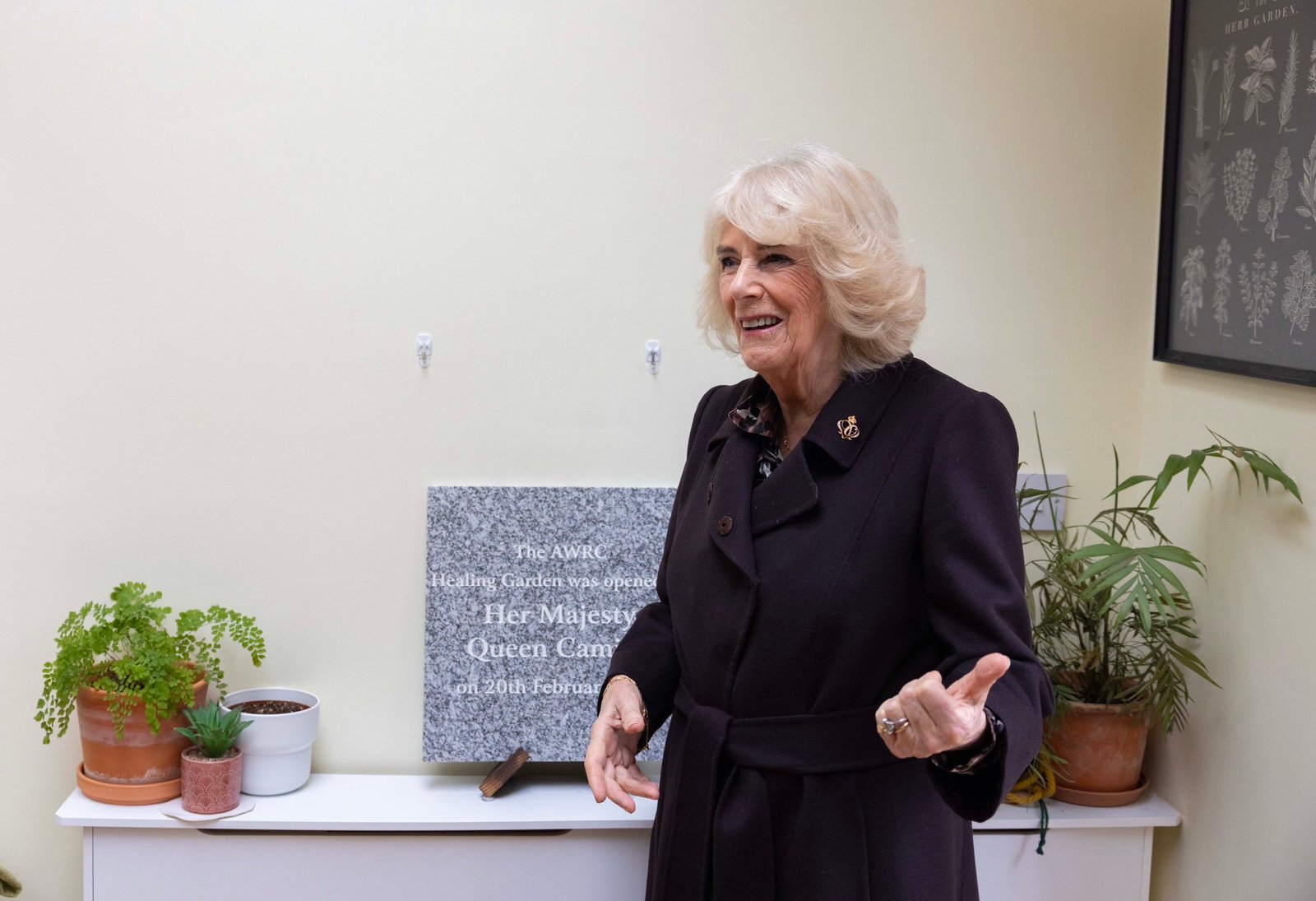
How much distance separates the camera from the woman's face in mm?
1371

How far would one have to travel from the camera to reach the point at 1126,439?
6.92 ft

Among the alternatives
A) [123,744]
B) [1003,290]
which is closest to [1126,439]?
[1003,290]

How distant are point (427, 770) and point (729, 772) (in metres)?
0.86

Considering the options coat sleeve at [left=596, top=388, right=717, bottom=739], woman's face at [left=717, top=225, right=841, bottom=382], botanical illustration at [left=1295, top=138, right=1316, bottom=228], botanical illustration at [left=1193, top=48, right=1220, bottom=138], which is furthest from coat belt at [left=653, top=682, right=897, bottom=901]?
botanical illustration at [left=1193, top=48, right=1220, bottom=138]

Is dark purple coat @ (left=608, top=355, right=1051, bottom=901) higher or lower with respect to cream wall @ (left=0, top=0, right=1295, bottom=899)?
lower

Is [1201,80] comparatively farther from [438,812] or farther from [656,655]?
[438,812]

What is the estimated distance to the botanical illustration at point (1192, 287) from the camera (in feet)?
6.26

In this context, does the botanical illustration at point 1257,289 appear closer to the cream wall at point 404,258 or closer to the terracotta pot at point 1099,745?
the cream wall at point 404,258

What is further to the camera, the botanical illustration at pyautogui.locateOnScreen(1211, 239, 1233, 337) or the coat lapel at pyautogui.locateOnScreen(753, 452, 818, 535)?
the botanical illustration at pyautogui.locateOnScreen(1211, 239, 1233, 337)

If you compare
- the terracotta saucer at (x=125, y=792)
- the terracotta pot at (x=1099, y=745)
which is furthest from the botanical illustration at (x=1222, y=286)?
the terracotta saucer at (x=125, y=792)

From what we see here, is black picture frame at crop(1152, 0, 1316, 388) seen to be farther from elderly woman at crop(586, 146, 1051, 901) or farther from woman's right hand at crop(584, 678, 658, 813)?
woman's right hand at crop(584, 678, 658, 813)

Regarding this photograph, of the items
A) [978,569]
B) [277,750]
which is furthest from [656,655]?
[277,750]

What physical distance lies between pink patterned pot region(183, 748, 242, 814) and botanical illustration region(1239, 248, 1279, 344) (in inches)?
66.5

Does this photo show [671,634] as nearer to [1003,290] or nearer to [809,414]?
[809,414]
